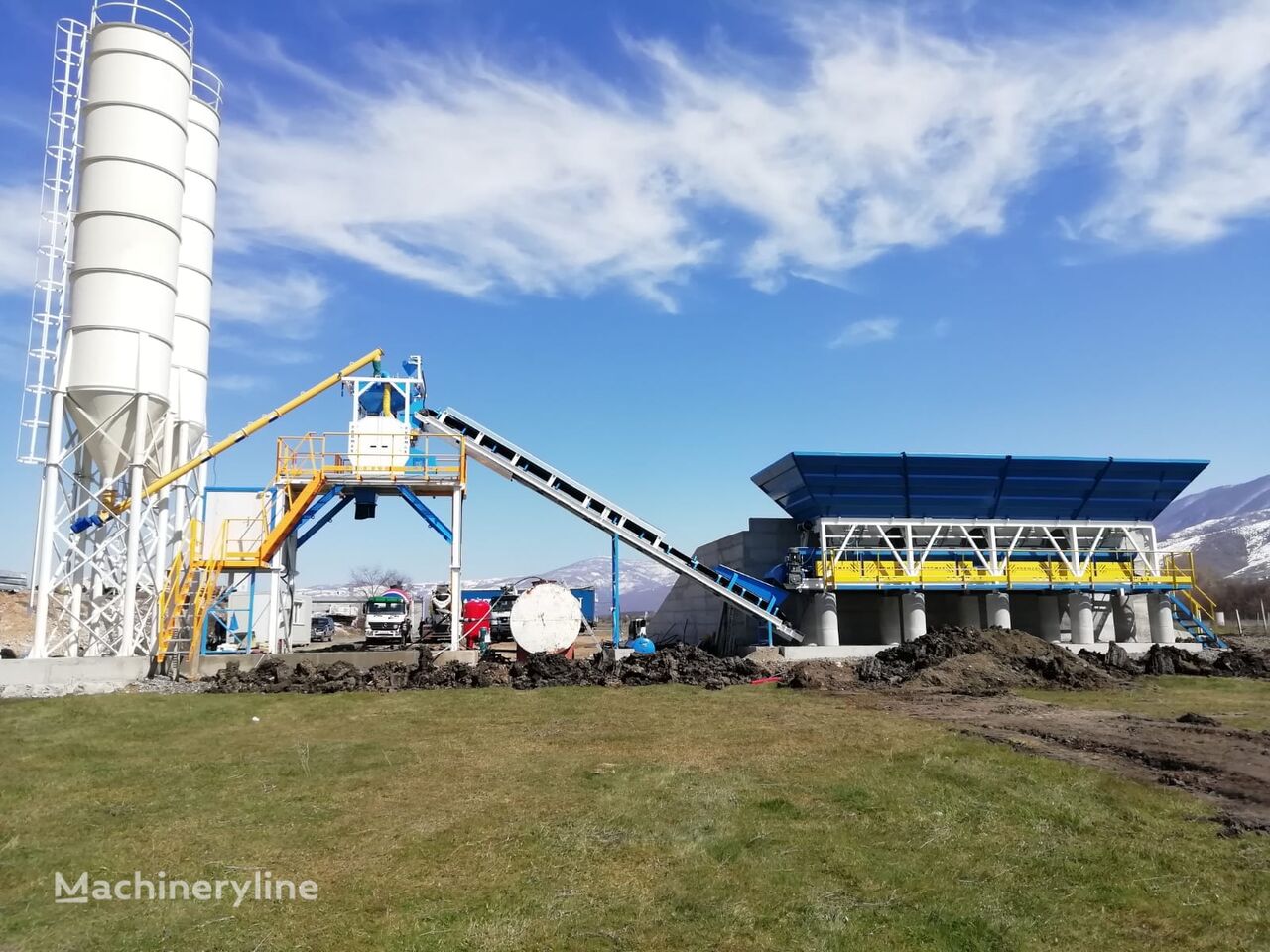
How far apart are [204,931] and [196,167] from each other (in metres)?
27.0

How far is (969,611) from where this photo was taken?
102 ft

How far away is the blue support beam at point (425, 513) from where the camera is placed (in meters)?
25.8

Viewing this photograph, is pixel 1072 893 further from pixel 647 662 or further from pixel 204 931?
pixel 647 662

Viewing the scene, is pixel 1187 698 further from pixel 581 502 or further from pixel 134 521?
pixel 134 521

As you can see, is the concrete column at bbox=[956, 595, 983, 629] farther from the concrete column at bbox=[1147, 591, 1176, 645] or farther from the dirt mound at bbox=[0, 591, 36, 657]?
the dirt mound at bbox=[0, 591, 36, 657]

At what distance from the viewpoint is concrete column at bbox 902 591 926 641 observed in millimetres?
28984

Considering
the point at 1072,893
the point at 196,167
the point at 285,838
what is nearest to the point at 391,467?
the point at 196,167

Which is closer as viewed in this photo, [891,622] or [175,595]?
[175,595]

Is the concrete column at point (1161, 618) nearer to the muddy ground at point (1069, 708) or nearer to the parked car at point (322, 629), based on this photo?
the muddy ground at point (1069, 708)

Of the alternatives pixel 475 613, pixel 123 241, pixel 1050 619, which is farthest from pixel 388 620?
pixel 1050 619

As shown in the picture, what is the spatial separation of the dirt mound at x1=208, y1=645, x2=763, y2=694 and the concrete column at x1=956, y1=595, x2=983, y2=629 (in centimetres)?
1150

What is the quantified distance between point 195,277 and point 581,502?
45.9 feet

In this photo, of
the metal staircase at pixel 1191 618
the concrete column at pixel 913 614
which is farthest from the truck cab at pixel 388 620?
the metal staircase at pixel 1191 618

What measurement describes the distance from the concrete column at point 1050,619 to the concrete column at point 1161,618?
352 cm
